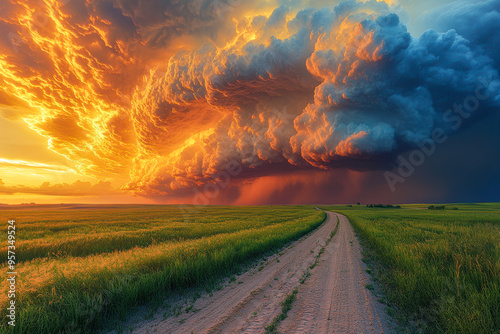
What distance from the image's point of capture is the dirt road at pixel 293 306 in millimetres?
4770

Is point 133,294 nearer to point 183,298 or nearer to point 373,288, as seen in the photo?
point 183,298

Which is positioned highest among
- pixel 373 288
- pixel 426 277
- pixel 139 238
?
pixel 426 277

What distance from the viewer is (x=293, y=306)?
19.0 ft

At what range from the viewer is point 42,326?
407cm

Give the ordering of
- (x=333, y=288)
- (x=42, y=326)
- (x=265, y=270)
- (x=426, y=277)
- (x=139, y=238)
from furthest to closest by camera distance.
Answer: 1. (x=139, y=238)
2. (x=265, y=270)
3. (x=333, y=288)
4. (x=426, y=277)
5. (x=42, y=326)

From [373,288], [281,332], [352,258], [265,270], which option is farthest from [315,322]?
[352,258]

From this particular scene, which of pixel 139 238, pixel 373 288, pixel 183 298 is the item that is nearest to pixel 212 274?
pixel 183 298

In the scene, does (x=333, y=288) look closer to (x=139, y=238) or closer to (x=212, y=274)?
(x=212, y=274)

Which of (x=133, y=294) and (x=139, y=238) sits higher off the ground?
(x=133, y=294)

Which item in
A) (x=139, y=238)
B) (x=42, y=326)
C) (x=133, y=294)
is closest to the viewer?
(x=42, y=326)

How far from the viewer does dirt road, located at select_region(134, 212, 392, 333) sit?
4.77 m

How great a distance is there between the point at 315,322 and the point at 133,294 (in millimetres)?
4967

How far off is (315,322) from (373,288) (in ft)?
11.7

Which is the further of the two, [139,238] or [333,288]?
[139,238]
